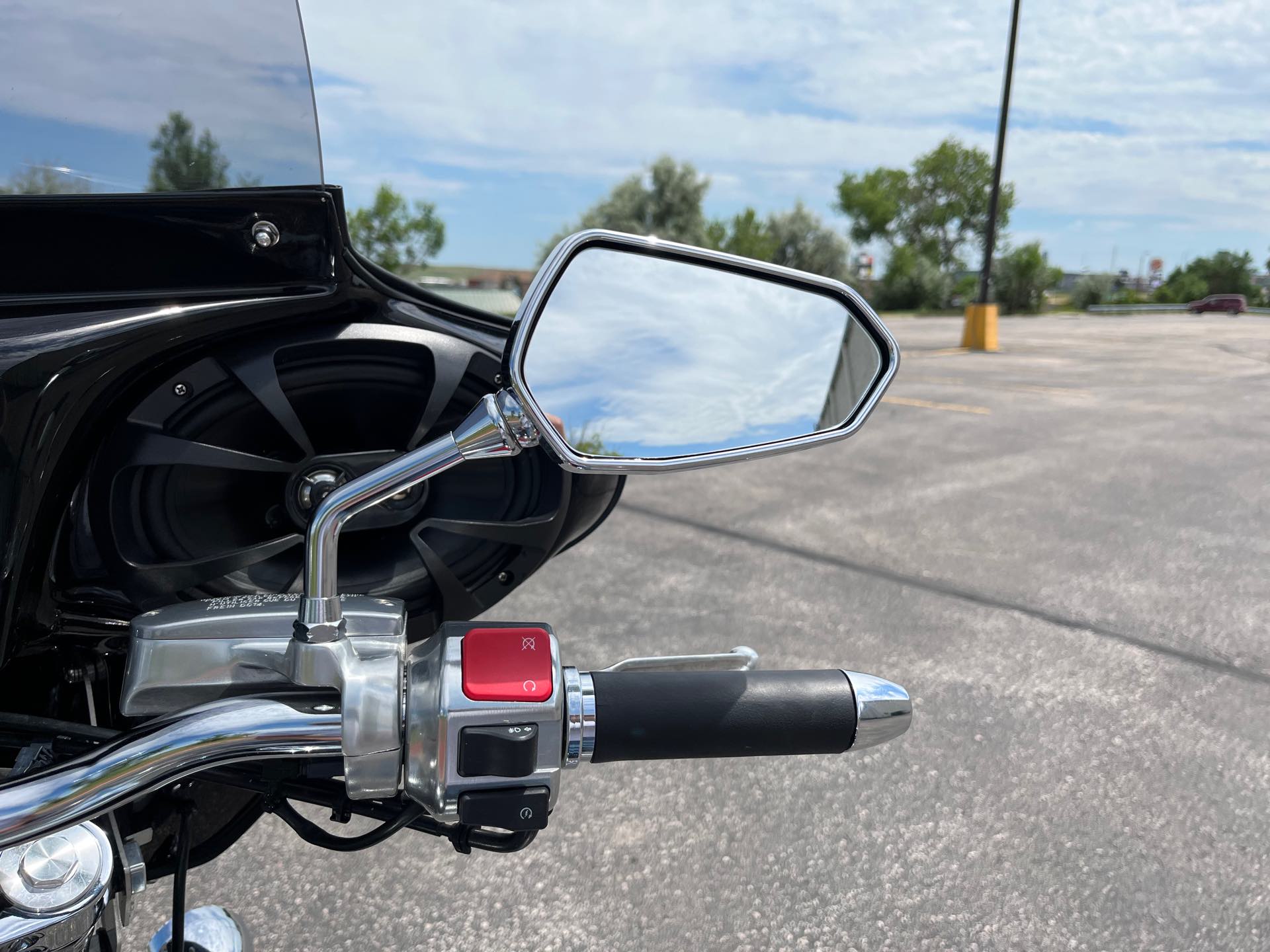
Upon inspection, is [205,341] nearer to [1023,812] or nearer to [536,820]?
[536,820]

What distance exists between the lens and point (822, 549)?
496 centimetres

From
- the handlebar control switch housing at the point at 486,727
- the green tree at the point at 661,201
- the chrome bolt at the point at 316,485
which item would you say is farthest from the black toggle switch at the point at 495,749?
the green tree at the point at 661,201

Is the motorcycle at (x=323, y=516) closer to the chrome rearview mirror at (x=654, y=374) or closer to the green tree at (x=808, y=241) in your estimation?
the chrome rearview mirror at (x=654, y=374)

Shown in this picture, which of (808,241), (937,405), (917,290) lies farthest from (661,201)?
(937,405)

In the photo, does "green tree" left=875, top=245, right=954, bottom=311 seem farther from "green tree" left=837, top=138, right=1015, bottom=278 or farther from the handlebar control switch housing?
the handlebar control switch housing

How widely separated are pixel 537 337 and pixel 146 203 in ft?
1.87

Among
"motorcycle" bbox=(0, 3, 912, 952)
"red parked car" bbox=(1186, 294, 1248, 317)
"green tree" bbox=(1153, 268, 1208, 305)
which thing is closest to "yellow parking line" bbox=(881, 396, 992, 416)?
"motorcycle" bbox=(0, 3, 912, 952)

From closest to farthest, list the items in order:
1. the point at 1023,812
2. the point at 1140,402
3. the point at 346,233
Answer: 1. the point at 346,233
2. the point at 1023,812
3. the point at 1140,402

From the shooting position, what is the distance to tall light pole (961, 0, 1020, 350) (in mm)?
17516

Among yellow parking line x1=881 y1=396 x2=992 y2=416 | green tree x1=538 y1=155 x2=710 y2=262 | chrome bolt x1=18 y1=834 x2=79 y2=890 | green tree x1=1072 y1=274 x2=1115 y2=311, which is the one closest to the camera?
chrome bolt x1=18 y1=834 x2=79 y2=890

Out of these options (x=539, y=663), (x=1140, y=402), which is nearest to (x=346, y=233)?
(x=539, y=663)

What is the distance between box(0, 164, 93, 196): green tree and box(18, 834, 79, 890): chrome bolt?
77 cm

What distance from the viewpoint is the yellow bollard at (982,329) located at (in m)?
19.6

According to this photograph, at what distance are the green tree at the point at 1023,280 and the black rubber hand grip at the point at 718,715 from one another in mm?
52888
